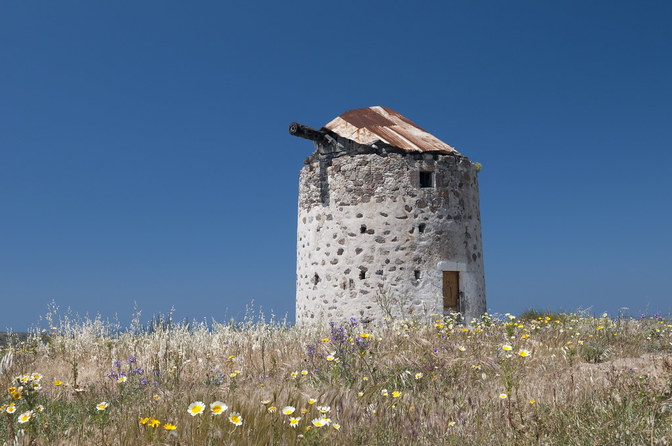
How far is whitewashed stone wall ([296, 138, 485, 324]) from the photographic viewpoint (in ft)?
39.3

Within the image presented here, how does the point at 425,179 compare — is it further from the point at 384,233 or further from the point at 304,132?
the point at 304,132

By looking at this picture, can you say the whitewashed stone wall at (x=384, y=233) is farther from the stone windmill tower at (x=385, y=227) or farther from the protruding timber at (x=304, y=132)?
the protruding timber at (x=304, y=132)

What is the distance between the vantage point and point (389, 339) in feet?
22.8

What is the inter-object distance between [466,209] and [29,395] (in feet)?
37.0

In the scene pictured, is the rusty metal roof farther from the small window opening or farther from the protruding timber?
the small window opening

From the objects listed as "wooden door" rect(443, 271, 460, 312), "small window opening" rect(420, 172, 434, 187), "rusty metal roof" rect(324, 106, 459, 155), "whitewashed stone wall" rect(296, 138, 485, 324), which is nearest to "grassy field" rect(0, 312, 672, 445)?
"whitewashed stone wall" rect(296, 138, 485, 324)

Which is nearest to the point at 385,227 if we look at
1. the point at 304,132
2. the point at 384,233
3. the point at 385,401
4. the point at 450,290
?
the point at 384,233

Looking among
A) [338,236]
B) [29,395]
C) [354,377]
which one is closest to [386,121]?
[338,236]

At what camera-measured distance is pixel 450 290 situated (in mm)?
12703

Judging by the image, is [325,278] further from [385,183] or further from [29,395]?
[29,395]

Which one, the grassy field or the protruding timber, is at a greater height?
the protruding timber

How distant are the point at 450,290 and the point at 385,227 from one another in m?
2.43

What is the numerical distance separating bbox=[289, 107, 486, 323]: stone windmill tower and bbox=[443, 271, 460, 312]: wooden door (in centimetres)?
3

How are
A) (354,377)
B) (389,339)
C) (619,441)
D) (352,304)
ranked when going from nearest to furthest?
(619,441)
(354,377)
(389,339)
(352,304)
